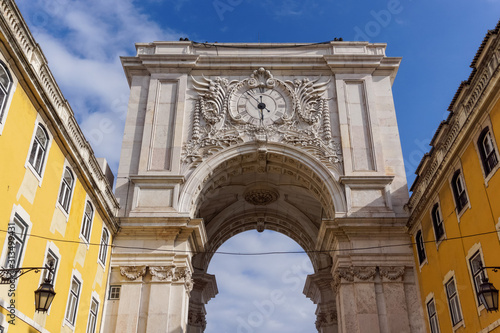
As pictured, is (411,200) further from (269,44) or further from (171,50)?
(171,50)

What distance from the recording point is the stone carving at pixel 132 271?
21.8 meters

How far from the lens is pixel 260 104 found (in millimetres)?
26719

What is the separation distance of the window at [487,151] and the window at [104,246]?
15.0 metres

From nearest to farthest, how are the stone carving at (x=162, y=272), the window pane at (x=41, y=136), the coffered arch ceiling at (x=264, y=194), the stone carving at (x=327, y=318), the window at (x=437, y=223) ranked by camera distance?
the window pane at (x=41, y=136), the window at (x=437, y=223), the stone carving at (x=162, y=272), the coffered arch ceiling at (x=264, y=194), the stone carving at (x=327, y=318)

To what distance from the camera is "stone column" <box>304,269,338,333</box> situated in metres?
31.4

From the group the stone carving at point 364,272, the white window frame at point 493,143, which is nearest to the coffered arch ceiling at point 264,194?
the stone carving at point 364,272

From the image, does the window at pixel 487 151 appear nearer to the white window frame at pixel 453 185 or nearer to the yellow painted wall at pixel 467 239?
the yellow painted wall at pixel 467 239

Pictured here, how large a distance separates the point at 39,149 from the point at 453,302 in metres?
14.6

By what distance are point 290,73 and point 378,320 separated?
46.4ft

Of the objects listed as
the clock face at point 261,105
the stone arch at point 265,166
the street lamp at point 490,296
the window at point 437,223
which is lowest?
the street lamp at point 490,296

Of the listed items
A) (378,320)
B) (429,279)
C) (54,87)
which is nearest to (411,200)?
(429,279)

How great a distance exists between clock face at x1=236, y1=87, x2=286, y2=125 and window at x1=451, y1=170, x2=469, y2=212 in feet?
36.8

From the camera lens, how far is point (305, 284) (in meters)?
35.8

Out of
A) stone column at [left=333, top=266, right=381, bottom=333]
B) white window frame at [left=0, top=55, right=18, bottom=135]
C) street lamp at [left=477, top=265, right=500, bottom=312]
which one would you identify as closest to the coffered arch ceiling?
stone column at [left=333, top=266, right=381, bottom=333]
